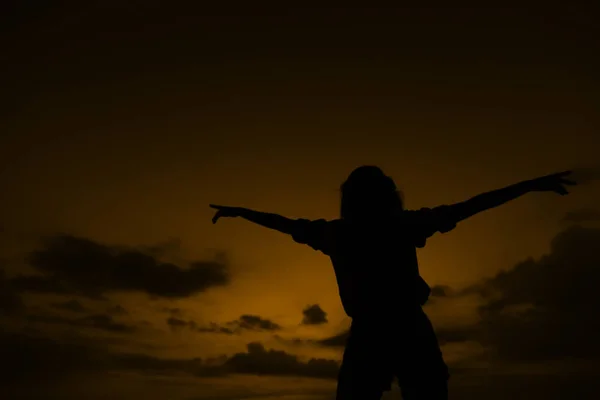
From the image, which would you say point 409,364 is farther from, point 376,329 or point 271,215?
point 271,215

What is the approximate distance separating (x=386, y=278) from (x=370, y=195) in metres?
0.84

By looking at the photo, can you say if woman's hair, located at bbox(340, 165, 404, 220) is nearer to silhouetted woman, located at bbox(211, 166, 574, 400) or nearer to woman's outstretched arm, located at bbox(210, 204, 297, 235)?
silhouetted woman, located at bbox(211, 166, 574, 400)

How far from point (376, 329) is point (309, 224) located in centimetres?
127

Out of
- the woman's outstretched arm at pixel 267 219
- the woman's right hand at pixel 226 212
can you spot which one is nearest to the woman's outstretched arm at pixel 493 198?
the woman's outstretched arm at pixel 267 219

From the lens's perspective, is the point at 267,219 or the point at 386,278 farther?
the point at 267,219

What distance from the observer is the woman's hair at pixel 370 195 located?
5.78 metres

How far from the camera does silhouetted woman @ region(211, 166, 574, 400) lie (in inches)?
210

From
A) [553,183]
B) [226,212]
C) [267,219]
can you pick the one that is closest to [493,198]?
[553,183]

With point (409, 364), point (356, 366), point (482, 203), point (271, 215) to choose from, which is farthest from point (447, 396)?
point (271, 215)

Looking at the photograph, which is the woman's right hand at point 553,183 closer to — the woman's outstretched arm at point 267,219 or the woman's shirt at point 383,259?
the woman's shirt at point 383,259

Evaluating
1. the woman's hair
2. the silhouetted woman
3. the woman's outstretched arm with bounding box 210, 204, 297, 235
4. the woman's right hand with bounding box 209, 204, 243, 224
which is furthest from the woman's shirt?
the woman's right hand with bounding box 209, 204, 243, 224

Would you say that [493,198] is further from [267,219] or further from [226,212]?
[226,212]

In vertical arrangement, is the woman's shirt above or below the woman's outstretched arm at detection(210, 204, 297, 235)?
below

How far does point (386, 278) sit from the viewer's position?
543cm
